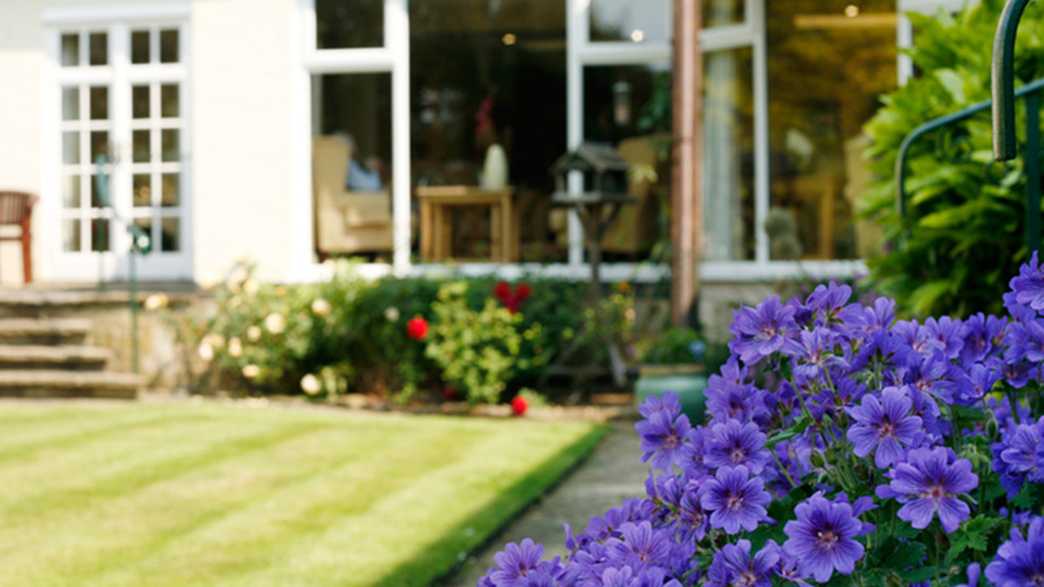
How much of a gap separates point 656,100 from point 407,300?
7.44ft

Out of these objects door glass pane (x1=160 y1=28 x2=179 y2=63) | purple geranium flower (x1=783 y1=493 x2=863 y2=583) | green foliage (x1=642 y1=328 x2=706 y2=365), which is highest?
door glass pane (x1=160 y1=28 x2=179 y2=63)

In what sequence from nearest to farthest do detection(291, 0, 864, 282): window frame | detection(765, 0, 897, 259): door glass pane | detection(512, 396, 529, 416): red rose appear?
1. detection(512, 396, 529, 416): red rose
2. detection(291, 0, 864, 282): window frame
3. detection(765, 0, 897, 259): door glass pane

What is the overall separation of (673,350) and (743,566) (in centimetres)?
539

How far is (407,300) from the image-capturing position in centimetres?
808

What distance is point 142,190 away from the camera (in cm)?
961

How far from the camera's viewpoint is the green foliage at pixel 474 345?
7.61 meters

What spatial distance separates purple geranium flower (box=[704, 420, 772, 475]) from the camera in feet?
5.08

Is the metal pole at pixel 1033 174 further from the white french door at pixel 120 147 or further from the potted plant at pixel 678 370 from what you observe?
the white french door at pixel 120 147

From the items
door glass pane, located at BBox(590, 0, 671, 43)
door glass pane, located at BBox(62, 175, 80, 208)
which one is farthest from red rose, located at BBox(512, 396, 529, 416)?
door glass pane, located at BBox(62, 175, 80, 208)

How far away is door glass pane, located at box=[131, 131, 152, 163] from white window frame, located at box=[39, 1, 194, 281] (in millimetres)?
42

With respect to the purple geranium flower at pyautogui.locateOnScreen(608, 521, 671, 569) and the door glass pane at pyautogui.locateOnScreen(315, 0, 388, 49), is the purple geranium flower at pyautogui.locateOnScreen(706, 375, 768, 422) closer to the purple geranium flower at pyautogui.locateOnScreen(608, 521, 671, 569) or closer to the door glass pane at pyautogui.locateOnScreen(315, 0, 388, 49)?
the purple geranium flower at pyautogui.locateOnScreen(608, 521, 671, 569)

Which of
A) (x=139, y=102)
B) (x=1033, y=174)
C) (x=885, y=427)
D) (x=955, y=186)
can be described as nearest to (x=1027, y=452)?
(x=885, y=427)

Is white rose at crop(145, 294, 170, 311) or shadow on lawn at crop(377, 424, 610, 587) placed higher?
white rose at crop(145, 294, 170, 311)

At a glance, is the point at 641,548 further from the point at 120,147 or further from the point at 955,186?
the point at 120,147
